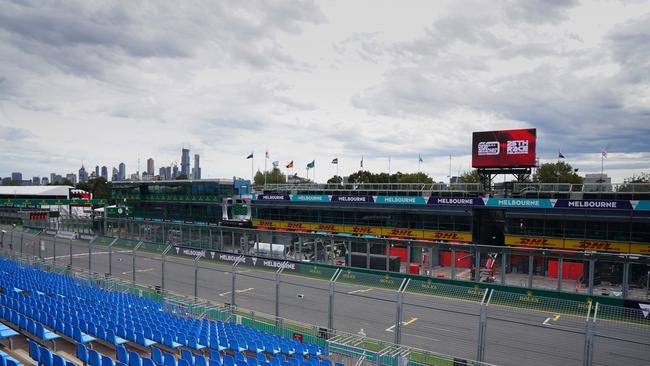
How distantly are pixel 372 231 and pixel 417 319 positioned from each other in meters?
31.9

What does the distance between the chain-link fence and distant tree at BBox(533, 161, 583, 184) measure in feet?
281

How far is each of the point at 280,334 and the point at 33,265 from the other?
2483cm

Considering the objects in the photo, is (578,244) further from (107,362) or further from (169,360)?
(107,362)

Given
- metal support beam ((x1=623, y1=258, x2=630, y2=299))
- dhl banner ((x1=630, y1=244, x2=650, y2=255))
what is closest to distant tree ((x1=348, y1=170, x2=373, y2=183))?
dhl banner ((x1=630, y1=244, x2=650, y2=255))

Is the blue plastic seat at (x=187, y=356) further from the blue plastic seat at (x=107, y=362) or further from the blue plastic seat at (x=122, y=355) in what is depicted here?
the blue plastic seat at (x=107, y=362)

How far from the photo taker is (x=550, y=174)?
103 metres

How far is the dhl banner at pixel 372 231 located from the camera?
161 feet

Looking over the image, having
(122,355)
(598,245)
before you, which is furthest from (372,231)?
(122,355)

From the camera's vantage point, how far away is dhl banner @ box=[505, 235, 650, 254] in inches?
1539

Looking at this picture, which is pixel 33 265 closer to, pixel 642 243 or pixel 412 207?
pixel 412 207

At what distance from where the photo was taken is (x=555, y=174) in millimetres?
103188

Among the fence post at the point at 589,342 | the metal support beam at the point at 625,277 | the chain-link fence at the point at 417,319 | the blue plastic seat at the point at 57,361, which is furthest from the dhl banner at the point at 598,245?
the blue plastic seat at the point at 57,361

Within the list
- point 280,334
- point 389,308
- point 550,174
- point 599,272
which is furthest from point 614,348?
point 550,174

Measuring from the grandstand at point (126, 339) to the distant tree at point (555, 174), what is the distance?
323 ft
